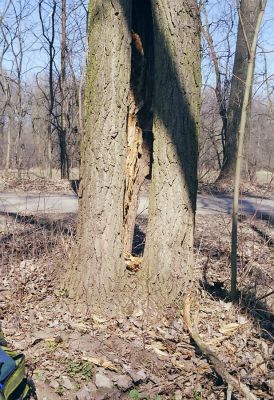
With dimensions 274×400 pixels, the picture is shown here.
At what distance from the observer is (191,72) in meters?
3.88

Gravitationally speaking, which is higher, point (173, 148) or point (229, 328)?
point (173, 148)

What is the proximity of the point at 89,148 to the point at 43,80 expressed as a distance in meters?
17.3

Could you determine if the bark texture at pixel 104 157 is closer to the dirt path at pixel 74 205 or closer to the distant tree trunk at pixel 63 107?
the dirt path at pixel 74 205

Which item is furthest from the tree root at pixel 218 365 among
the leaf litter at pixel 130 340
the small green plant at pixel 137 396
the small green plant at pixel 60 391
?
the small green plant at pixel 60 391

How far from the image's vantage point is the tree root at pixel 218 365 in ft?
9.72

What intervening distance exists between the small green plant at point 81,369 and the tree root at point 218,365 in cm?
93

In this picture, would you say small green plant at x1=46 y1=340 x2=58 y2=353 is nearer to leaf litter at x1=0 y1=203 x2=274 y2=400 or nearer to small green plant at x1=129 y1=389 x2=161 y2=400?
leaf litter at x1=0 y1=203 x2=274 y2=400

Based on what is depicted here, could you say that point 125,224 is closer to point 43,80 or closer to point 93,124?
point 93,124

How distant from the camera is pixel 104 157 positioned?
384 centimetres


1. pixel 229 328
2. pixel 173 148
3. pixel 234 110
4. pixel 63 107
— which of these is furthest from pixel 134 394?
pixel 63 107

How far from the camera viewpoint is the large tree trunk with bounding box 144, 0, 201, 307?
3.81 metres

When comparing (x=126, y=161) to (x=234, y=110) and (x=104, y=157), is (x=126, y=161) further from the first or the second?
(x=234, y=110)

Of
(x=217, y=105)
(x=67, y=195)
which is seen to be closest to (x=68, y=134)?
(x=217, y=105)

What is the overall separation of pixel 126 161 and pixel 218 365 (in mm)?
1933
